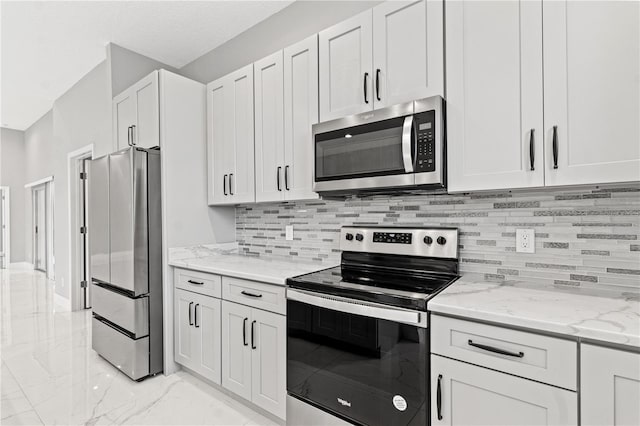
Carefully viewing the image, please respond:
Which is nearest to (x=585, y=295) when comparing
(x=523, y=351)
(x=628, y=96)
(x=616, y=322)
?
(x=616, y=322)

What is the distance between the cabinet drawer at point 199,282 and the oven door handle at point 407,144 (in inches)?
56.2

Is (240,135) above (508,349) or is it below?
above

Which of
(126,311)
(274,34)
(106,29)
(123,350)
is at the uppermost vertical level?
(106,29)

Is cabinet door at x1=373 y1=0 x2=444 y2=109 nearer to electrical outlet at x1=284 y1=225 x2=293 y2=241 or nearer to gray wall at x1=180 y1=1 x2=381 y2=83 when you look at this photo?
gray wall at x1=180 y1=1 x2=381 y2=83

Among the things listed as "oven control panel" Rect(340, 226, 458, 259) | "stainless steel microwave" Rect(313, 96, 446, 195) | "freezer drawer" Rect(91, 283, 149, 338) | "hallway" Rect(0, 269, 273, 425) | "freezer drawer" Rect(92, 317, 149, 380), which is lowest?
"hallway" Rect(0, 269, 273, 425)

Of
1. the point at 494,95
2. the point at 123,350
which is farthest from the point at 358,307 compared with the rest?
the point at 123,350

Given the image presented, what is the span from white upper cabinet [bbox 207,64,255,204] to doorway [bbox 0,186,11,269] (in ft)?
24.2

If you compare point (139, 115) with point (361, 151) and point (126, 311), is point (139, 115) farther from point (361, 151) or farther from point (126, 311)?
point (361, 151)

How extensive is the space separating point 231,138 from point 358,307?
1805 millimetres

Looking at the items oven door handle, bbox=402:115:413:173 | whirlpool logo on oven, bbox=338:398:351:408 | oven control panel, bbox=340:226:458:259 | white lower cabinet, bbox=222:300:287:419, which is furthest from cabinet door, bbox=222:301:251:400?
oven door handle, bbox=402:115:413:173

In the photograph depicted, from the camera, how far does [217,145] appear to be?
9.22 ft

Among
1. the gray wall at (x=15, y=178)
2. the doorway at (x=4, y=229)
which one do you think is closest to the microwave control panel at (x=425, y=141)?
the gray wall at (x=15, y=178)

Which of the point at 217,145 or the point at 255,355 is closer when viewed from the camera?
the point at 255,355

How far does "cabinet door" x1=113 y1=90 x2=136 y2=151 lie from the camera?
298 centimetres
